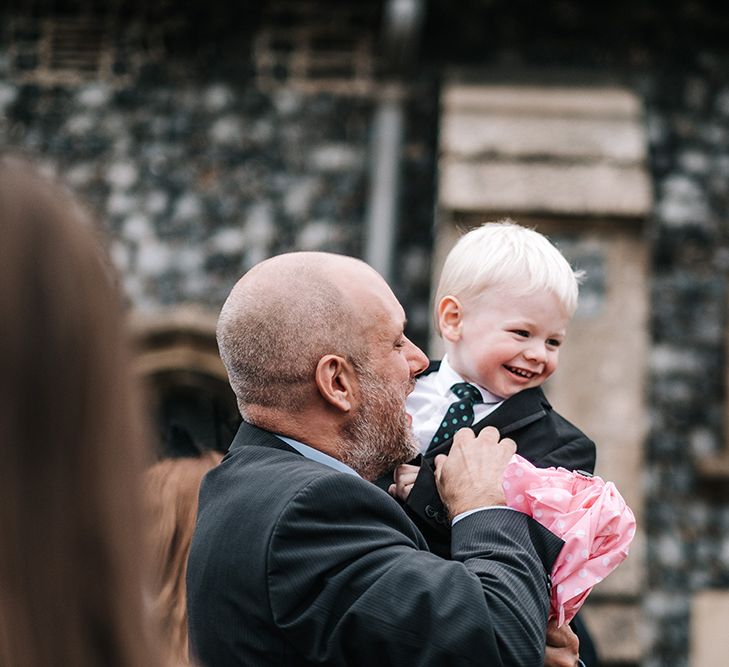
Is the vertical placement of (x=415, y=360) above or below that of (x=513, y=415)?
above

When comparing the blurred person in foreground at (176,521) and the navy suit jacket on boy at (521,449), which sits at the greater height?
the navy suit jacket on boy at (521,449)

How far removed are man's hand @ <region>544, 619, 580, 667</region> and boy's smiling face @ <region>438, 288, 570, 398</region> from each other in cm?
46

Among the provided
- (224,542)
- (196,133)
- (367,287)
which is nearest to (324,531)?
(224,542)

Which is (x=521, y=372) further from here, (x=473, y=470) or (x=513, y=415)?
(x=473, y=470)

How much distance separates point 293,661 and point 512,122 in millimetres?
4591

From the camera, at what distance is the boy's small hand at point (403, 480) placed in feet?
6.82

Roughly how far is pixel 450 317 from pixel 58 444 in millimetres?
1548

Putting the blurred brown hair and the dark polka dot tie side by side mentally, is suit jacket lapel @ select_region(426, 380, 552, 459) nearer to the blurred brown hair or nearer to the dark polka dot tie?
the dark polka dot tie

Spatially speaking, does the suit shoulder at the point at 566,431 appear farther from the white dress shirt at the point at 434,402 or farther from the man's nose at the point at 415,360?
the man's nose at the point at 415,360

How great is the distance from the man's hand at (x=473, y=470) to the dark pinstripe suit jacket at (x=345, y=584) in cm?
6

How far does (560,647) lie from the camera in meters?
2.00

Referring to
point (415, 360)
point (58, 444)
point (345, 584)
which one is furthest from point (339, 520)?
point (58, 444)

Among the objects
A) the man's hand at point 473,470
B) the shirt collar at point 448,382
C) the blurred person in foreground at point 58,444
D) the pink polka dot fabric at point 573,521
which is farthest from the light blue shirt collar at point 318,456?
the blurred person in foreground at point 58,444

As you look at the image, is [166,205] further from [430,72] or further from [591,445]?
[591,445]
